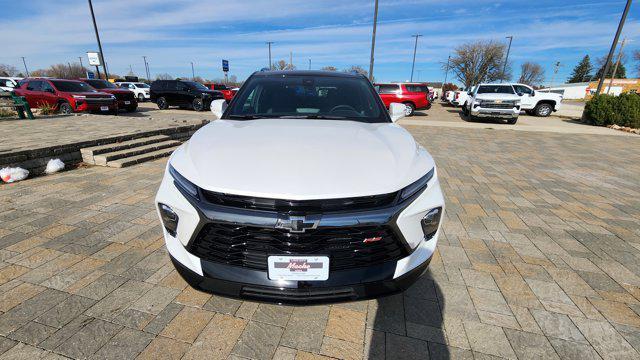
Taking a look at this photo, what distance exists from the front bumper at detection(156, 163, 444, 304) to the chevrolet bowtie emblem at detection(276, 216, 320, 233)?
7 centimetres

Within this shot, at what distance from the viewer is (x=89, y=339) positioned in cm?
180

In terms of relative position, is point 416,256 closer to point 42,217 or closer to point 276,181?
point 276,181

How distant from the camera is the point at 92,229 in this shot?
3.14m

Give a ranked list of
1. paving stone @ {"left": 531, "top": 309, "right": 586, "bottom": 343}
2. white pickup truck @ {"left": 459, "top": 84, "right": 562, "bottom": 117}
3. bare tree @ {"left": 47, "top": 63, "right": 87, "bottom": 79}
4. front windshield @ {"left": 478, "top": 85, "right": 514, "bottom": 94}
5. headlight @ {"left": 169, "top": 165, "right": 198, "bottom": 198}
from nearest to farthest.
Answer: headlight @ {"left": 169, "top": 165, "right": 198, "bottom": 198}, paving stone @ {"left": 531, "top": 309, "right": 586, "bottom": 343}, front windshield @ {"left": 478, "top": 85, "right": 514, "bottom": 94}, white pickup truck @ {"left": 459, "top": 84, "right": 562, "bottom": 117}, bare tree @ {"left": 47, "top": 63, "right": 87, "bottom": 79}

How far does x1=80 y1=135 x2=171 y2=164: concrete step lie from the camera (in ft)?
18.1

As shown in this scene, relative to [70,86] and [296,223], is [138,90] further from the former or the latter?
[296,223]

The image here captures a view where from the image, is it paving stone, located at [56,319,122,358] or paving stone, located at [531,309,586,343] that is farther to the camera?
paving stone, located at [531,309,586,343]

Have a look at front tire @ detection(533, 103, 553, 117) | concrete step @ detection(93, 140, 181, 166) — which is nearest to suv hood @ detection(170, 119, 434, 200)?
concrete step @ detection(93, 140, 181, 166)

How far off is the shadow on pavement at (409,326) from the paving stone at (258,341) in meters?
0.57

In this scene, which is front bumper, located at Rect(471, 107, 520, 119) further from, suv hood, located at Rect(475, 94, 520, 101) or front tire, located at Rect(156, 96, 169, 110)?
front tire, located at Rect(156, 96, 169, 110)

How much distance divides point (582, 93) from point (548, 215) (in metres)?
85.2

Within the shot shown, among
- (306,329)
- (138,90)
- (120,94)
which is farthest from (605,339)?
(138,90)

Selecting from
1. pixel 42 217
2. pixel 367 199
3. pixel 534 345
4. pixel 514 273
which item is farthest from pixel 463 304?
pixel 42 217

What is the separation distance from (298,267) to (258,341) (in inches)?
26.4
